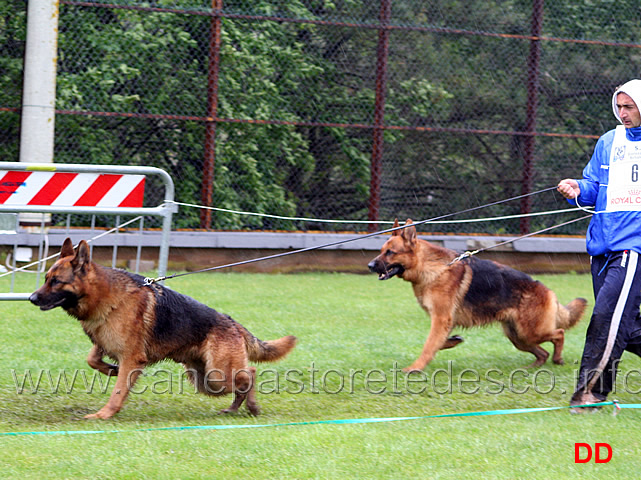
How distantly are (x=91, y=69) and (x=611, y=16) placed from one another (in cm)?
806

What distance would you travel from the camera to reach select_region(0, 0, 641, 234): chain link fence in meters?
11.0

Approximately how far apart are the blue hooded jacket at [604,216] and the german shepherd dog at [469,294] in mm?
1622

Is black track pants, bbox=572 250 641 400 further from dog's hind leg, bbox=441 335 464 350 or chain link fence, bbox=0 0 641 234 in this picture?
chain link fence, bbox=0 0 641 234

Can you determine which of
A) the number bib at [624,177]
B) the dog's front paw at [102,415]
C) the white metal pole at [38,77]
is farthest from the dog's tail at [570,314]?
the white metal pole at [38,77]

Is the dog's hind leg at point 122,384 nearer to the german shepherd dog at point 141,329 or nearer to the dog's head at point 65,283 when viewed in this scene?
the german shepherd dog at point 141,329

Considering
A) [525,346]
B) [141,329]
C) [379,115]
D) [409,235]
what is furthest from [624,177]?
[379,115]

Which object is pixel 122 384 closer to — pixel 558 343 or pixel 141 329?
pixel 141 329

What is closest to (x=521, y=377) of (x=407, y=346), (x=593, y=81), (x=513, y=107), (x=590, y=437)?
(x=407, y=346)

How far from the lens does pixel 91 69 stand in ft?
35.9

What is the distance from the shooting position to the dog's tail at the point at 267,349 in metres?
5.68

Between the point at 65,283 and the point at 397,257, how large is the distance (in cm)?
314

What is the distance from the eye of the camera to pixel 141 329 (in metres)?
5.31

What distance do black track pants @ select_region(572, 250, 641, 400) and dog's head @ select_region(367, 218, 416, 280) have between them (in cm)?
197

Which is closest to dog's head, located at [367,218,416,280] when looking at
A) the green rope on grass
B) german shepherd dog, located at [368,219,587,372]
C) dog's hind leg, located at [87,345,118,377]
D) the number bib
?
german shepherd dog, located at [368,219,587,372]
